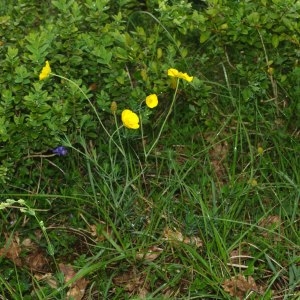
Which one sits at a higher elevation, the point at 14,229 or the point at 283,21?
the point at 283,21

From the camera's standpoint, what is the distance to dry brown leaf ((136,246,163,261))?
2.98 m

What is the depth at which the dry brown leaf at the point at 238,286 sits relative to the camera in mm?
2843

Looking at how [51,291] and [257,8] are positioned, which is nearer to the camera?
[51,291]

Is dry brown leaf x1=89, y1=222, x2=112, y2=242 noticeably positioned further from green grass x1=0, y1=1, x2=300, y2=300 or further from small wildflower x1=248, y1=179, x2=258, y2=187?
small wildflower x1=248, y1=179, x2=258, y2=187

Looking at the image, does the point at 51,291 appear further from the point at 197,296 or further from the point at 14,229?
the point at 197,296

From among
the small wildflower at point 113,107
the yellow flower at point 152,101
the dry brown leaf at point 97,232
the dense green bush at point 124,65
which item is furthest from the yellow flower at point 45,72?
the dry brown leaf at point 97,232

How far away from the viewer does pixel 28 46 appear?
3.19 metres

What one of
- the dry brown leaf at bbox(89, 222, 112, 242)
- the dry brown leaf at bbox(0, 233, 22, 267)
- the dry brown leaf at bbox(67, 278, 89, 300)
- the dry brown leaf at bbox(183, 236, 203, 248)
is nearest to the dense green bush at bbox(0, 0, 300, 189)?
the dry brown leaf at bbox(0, 233, 22, 267)

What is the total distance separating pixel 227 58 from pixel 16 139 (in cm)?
112

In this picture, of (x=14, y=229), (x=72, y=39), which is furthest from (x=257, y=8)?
(x=14, y=229)

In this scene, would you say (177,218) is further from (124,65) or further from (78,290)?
(124,65)

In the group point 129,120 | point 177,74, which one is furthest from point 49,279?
point 177,74

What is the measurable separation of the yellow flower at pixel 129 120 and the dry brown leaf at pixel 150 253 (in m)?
0.50

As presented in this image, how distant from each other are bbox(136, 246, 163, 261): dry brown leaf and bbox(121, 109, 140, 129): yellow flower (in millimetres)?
504
